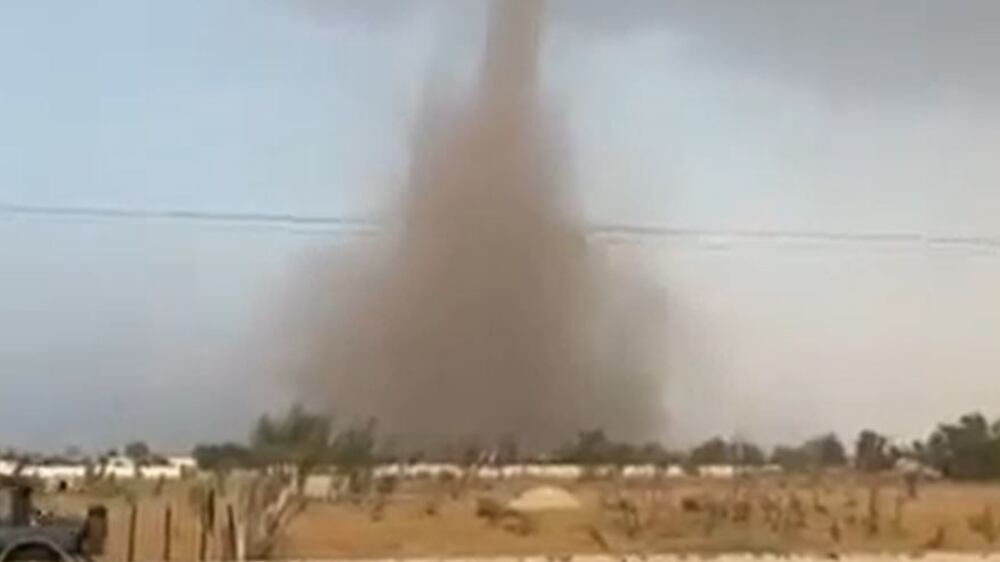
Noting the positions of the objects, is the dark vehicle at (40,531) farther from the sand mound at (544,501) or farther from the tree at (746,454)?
the tree at (746,454)

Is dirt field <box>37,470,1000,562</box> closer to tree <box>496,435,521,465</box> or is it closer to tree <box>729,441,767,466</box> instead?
tree <box>729,441,767,466</box>

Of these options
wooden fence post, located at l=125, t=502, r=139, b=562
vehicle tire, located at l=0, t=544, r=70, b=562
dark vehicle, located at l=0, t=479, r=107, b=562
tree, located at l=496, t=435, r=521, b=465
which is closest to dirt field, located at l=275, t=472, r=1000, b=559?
tree, located at l=496, t=435, r=521, b=465

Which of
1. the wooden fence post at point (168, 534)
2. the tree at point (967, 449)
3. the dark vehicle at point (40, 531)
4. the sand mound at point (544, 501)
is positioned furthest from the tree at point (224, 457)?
the tree at point (967, 449)

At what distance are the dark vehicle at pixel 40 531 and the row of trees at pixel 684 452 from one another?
4.60ft

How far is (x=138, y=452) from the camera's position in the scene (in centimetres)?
1587

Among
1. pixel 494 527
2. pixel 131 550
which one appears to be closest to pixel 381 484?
pixel 494 527

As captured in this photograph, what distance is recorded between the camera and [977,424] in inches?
697

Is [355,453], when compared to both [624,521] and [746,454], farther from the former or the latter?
[746,454]

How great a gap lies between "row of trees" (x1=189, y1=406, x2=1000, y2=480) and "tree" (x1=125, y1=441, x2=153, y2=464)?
1.37 feet

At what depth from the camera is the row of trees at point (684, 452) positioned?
16312 millimetres

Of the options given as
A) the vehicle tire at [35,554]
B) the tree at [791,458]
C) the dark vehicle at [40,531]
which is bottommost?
the vehicle tire at [35,554]

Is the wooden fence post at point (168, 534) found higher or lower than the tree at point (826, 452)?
lower

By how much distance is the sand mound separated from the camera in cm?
1560

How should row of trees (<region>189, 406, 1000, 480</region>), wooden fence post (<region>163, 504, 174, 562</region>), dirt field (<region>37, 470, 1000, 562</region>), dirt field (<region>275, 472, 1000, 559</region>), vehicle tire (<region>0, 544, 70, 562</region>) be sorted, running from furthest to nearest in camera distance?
row of trees (<region>189, 406, 1000, 480</region>)
dirt field (<region>275, 472, 1000, 559</region>)
dirt field (<region>37, 470, 1000, 562</region>)
wooden fence post (<region>163, 504, 174, 562</region>)
vehicle tire (<region>0, 544, 70, 562</region>)
